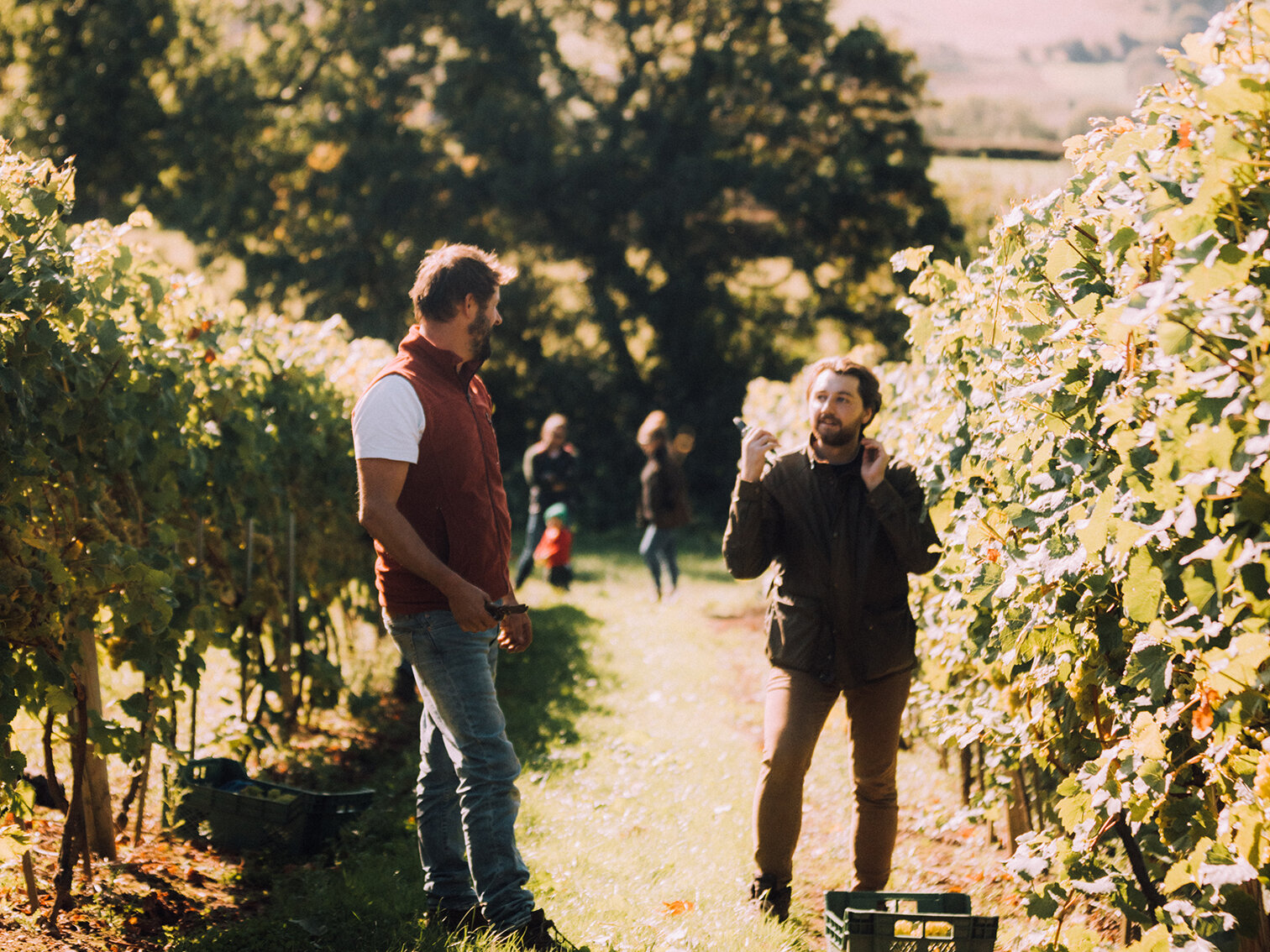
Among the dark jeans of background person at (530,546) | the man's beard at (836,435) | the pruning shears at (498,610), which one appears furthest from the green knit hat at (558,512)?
the pruning shears at (498,610)

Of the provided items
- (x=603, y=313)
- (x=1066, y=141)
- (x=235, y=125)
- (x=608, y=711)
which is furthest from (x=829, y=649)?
(x=235, y=125)

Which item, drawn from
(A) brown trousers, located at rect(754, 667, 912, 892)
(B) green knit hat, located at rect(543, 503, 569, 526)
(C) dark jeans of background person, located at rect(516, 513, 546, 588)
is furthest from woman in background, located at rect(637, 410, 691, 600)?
(A) brown trousers, located at rect(754, 667, 912, 892)

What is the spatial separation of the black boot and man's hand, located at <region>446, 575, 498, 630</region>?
4.71ft

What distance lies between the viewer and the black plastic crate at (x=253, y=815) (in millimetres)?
4555

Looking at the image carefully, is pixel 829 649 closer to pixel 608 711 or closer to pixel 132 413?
pixel 132 413

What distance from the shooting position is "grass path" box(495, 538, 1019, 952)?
390cm

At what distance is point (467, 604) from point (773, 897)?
157 cm

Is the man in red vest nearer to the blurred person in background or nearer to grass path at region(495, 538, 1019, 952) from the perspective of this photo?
grass path at region(495, 538, 1019, 952)

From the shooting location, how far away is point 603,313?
2427cm

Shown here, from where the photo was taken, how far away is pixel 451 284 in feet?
11.6

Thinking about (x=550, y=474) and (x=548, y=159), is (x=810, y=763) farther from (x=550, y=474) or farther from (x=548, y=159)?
(x=548, y=159)

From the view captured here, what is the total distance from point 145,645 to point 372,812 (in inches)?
60.9

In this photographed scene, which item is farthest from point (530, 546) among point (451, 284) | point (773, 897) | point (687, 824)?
point (451, 284)

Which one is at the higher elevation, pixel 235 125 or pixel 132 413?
pixel 235 125
